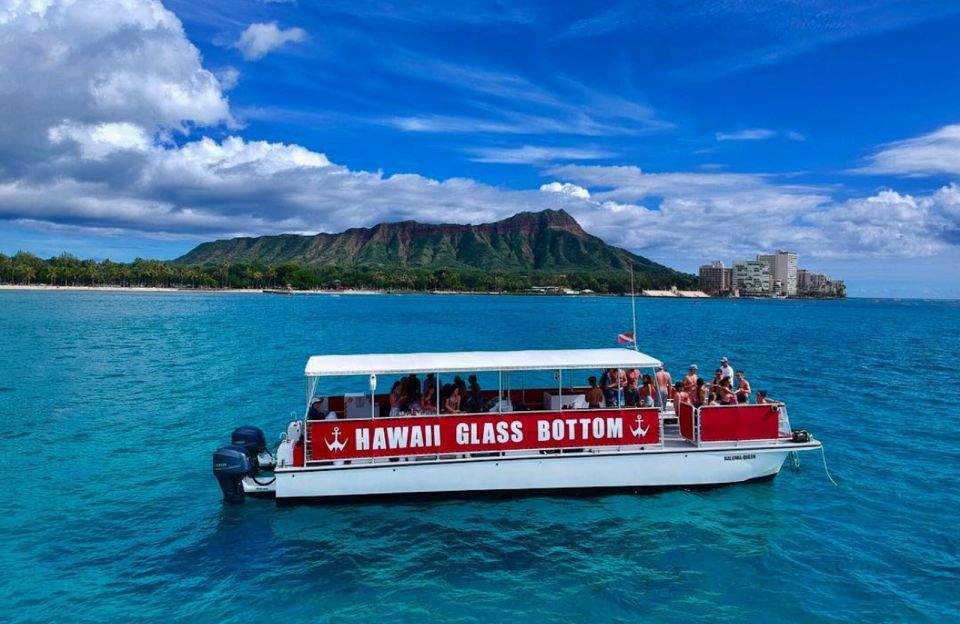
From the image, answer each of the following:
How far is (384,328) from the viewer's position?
250 feet

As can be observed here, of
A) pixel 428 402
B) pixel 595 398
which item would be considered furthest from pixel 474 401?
pixel 595 398

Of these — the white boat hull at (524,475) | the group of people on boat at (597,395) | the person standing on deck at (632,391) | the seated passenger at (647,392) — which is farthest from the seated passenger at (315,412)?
the seated passenger at (647,392)

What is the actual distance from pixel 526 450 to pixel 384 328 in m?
63.4

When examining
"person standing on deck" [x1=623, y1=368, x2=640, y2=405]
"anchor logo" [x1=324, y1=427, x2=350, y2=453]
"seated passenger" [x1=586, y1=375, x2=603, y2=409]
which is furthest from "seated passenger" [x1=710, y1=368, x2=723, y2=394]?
"anchor logo" [x1=324, y1=427, x2=350, y2=453]

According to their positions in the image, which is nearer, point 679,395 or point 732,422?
point 732,422

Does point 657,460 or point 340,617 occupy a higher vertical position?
point 657,460

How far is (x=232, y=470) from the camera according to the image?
13.8 m

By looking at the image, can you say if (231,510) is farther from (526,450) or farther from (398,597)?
(526,450)

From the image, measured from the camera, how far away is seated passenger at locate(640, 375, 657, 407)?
594 inches

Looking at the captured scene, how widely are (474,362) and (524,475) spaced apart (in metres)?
2.78

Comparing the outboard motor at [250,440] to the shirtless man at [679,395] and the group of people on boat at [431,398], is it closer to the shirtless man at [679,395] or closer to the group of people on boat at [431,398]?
the group of people on boat at [431,398]

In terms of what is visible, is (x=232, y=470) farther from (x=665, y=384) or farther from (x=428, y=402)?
(x=665, y=384)

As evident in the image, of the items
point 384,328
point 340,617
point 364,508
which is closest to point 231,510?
point 364,508

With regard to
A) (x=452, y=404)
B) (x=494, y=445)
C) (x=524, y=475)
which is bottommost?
(x=524, y=475)
